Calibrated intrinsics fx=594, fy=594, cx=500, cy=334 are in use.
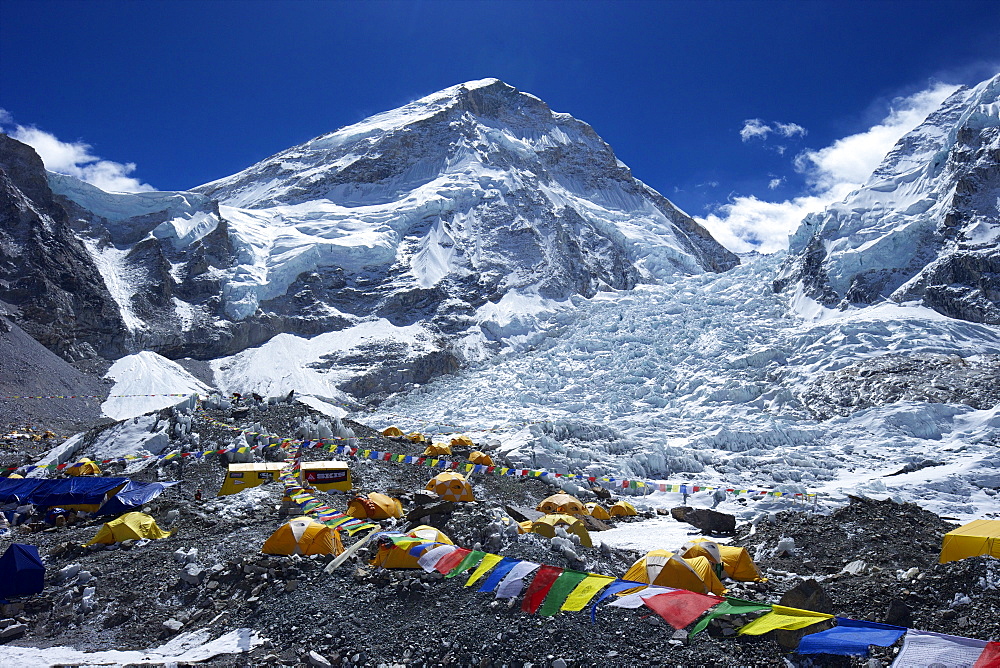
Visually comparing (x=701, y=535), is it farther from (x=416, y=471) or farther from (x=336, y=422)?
(x=336, y=422)

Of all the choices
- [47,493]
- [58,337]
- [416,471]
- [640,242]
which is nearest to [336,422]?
[416,471]

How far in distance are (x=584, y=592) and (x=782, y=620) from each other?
103 inches

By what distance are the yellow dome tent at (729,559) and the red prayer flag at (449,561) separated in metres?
4.90

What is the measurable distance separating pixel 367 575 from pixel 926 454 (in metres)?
30.9

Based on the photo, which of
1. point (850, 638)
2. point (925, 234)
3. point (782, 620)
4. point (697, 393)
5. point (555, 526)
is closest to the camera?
point (850, 638)

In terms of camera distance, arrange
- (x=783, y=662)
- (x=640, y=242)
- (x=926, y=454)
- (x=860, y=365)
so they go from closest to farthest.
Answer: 1. (x=783, y=662)
2. (x=926, y=454)
3. (x=860, y=365)
4. (x=640, y=242)

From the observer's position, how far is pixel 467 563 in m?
10.3

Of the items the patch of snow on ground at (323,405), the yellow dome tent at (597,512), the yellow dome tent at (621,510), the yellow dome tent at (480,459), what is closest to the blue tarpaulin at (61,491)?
the yellow dome tent at (480,459)

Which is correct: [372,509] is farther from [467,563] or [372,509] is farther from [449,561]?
[467,563]

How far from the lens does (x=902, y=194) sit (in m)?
58.3

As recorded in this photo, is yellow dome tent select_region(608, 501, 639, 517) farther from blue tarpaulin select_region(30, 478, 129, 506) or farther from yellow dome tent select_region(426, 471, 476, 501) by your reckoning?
blue tarpaulin select_region(30, 478, 129, 506)

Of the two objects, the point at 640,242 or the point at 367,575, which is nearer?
the point at 367,575

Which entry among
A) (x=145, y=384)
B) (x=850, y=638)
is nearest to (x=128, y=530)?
(x=850, y=638)

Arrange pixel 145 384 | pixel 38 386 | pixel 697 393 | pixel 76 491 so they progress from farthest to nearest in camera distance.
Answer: pixel 145 384 → pixel 38 386 → pixel 697 393 → pixel 76 491
